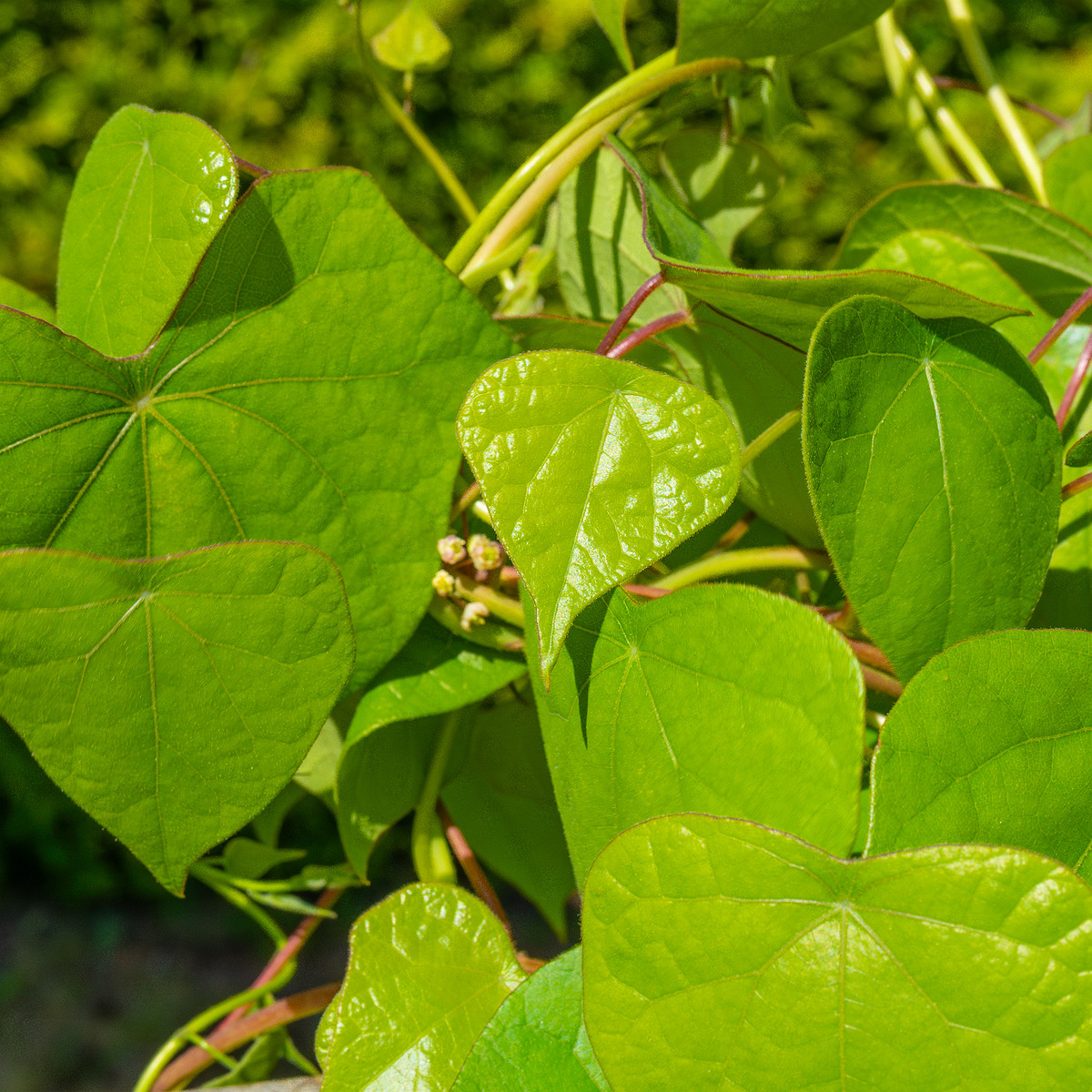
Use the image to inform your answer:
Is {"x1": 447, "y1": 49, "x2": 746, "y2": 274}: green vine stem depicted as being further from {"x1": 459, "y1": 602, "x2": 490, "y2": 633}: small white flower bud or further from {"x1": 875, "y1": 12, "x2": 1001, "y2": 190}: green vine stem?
{"x1": 875, "y1": 12, "x2": 1001, "y2": 190}: green vine stem

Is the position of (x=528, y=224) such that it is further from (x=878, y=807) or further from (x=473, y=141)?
(x=473, y=141)

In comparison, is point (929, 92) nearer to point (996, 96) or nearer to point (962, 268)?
point (996, 96)

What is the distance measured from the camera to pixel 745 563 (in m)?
0.49

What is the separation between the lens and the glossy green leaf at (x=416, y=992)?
429 mm

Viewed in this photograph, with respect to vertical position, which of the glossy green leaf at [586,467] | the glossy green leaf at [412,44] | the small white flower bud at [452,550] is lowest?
the small white flower bud at [452,550]

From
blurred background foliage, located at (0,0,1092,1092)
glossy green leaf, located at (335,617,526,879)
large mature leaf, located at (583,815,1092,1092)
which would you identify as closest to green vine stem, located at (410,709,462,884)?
glossy green leaf, located at (335,617,526,879)

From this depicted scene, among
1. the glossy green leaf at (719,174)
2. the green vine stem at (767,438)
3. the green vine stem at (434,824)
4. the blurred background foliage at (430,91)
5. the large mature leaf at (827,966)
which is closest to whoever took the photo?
the large mature leaf at (827,966)

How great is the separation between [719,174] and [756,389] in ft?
0.82

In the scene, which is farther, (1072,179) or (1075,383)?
(1072,179)

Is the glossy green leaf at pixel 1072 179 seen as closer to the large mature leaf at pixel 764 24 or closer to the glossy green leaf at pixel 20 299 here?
the large mature leaf at pixel 764 24

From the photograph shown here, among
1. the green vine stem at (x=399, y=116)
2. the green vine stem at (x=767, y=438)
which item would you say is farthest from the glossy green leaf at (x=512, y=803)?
the green vine stem at (x=399, y=116)

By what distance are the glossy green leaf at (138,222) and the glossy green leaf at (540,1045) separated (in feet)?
1.06

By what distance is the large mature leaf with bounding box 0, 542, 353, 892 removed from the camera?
0.35 meters

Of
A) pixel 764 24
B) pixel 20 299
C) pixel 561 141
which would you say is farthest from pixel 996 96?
pixel 20 299
